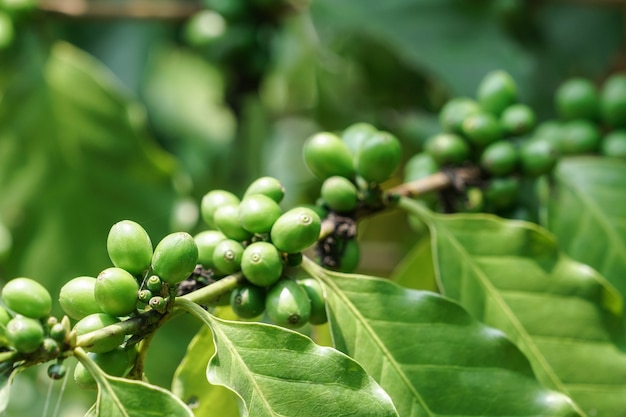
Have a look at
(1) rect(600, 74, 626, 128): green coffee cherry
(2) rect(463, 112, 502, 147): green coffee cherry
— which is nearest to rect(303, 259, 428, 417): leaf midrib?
(2) rect(463, 112, 502, 147): green coffee cherry

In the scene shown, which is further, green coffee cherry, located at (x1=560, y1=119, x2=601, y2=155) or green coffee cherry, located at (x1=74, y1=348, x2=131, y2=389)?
green coffee cherry, located at (x1=560, y1=119, x2=601, y2=155)

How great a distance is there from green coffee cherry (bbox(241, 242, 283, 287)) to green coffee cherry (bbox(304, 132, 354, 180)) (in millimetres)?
253

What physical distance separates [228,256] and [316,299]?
5.7 inches

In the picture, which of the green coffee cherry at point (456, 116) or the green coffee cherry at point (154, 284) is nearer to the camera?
the green coffee cherry at point (154, 284)

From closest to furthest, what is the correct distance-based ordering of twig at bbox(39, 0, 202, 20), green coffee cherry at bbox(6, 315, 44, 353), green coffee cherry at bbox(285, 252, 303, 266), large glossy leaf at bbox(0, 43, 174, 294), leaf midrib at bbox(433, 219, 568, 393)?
green coffee cherry at bbox(6, 315, 44, 353) < green coffee cherry at bbox(285, 252, 303, 266) < leaf midrib at bbox(433, 219, 568, 393) < large glossy leaf at bbox(0, 43, 174, 294) < twig at bbox(39, 0, 202, 20)

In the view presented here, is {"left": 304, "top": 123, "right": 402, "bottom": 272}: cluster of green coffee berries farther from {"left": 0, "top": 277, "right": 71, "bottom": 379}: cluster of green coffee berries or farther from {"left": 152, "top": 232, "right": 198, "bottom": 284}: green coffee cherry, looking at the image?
{"left": 0, "top": 277, "right": 71, "bottom": 379}: cluster of green coffee berries

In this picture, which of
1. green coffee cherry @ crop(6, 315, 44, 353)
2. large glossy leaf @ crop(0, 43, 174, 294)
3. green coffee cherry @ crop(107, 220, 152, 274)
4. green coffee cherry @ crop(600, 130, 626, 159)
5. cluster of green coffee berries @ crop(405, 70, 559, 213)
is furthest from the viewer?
large glossy leaf @ crop(0, 43, 174, 294)

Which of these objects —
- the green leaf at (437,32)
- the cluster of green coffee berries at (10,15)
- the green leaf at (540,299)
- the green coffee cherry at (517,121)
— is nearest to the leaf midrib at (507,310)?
the green leaf at (540,299)

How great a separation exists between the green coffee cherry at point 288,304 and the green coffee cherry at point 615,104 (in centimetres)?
95

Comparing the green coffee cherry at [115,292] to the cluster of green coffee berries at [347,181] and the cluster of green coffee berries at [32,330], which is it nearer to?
the cluster of green coffee berries at [32,330]

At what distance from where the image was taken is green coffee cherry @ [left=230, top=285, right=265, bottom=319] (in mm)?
1078

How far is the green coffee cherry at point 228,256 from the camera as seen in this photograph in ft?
3.55

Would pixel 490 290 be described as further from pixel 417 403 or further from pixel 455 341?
pixel 417 403

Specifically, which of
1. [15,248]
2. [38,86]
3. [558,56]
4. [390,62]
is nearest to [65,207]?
[15,248]
